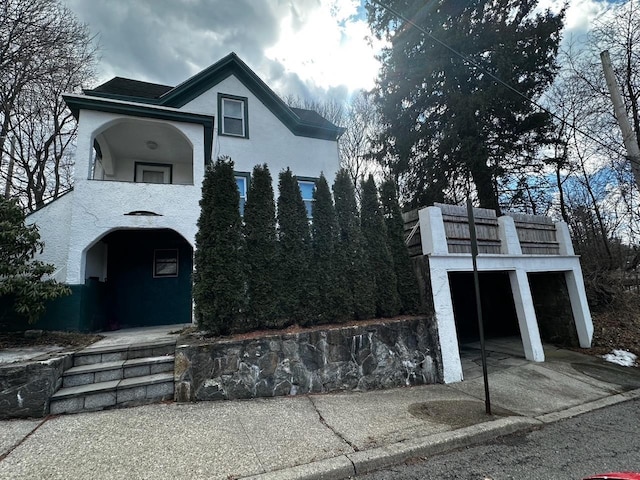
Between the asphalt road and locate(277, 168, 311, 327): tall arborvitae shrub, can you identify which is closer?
the asphalt road

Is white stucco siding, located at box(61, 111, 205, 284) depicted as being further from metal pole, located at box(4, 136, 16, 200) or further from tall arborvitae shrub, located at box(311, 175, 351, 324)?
metal pole, located at box(4, 136, 16, 200)

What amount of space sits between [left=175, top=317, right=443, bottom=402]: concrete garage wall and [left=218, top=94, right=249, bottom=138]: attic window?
321 inches

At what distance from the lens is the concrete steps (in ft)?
12.2

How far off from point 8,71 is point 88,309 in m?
8.19

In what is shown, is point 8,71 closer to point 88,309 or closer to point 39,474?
point 88,309

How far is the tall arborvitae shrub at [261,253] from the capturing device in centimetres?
486

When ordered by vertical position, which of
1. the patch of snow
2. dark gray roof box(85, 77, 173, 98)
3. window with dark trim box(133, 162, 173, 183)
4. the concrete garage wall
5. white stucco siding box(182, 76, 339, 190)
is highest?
dark gray roof box(85, 77, 173, 98)

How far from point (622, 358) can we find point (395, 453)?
7.56 metres

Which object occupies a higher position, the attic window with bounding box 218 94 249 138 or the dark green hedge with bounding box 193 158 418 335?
the attic window with bounding box 218 94 249 138

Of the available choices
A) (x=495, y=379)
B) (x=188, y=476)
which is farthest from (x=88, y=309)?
(x=495, y=379)

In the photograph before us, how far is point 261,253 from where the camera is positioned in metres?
5.02

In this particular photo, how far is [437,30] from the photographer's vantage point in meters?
11.0

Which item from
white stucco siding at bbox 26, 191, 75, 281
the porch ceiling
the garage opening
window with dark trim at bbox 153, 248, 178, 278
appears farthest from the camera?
the garage opening

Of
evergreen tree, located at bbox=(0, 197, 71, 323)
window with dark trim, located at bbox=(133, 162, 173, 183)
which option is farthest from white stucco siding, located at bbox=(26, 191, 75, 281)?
window with dark trim, located at bbox=(133, 162, 173, 183)
